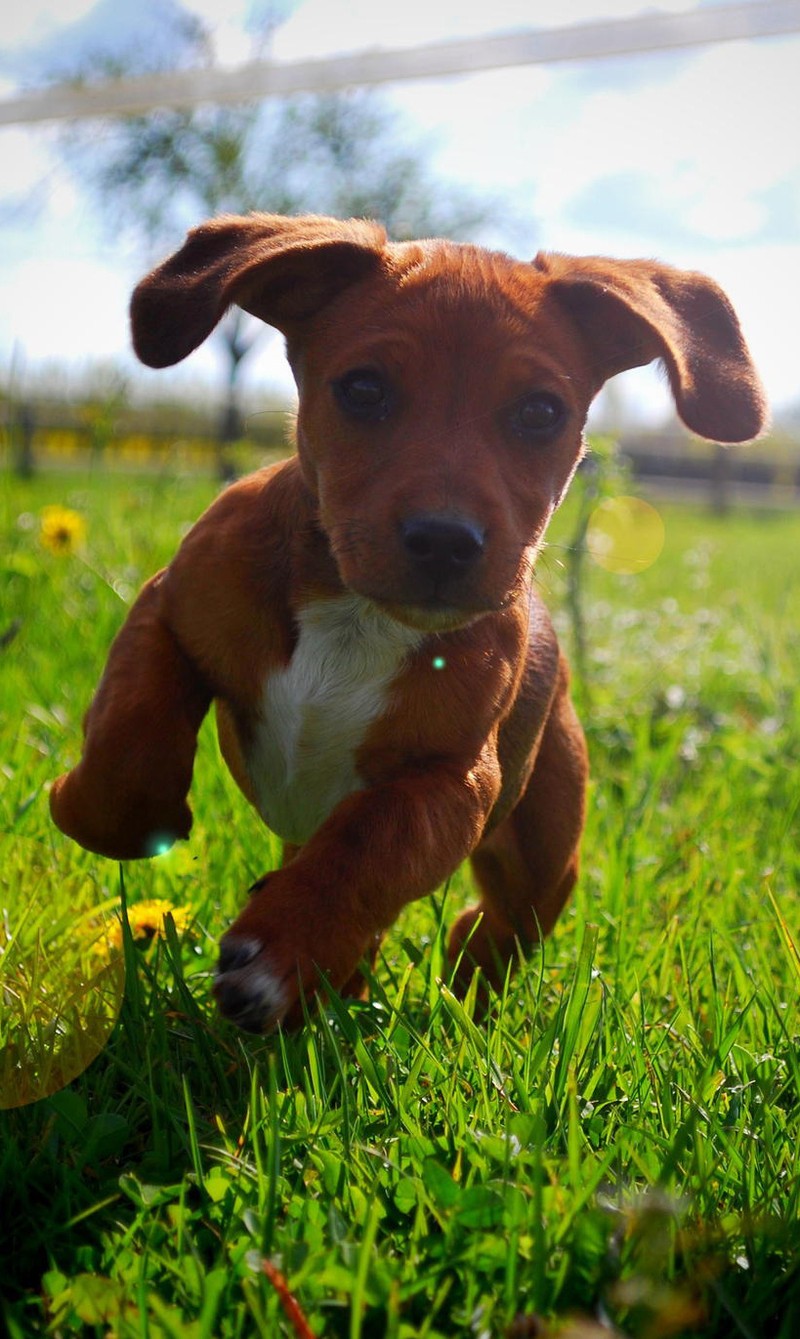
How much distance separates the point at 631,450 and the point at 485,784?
112 ft

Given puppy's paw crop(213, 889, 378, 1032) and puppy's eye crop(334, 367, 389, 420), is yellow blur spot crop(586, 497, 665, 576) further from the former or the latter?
puppy's paw crop(213, 889, 378, 1032)

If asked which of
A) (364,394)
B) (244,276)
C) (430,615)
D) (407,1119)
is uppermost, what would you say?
(244,276)

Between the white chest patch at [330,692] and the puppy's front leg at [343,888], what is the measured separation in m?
0.23

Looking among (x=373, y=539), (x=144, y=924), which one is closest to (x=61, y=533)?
(x=144, y=924)

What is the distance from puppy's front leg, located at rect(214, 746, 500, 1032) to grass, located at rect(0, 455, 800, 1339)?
0.12m

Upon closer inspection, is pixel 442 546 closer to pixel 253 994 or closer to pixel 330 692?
pixel 330 692

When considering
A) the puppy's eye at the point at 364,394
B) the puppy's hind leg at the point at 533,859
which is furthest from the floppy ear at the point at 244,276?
the puppy's hind leg at the point at 533,859

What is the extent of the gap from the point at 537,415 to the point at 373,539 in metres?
0.52

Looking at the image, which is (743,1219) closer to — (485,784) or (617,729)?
(485,784)

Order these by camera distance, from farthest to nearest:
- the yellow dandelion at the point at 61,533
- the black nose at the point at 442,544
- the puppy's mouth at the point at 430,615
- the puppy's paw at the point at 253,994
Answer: the yellow dandelion at the point at 61,533
the puppy's mouth at the point at 430,615
the black nose at the point at 442,544
the puppy's paw at the point at 253,994

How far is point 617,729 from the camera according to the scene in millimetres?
4973

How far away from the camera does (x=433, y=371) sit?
2443mm

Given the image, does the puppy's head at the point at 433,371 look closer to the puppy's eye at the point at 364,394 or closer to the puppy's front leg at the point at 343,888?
the puppy's eye at the point at 364,394

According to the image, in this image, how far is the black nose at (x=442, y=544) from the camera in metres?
2.21
